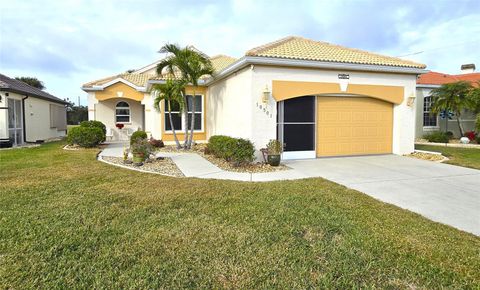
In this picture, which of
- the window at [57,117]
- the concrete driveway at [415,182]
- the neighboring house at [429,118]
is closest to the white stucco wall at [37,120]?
the window at [57,117]

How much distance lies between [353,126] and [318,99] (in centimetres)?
204

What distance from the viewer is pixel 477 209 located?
216 inches

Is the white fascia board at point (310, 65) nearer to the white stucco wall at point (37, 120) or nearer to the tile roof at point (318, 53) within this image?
the tile roof at point (318, 53)

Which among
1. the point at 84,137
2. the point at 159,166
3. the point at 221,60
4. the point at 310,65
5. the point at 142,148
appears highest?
the point at 221,60

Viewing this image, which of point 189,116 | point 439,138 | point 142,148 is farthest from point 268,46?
point 439,138

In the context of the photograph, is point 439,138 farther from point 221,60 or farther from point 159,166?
point 159,166

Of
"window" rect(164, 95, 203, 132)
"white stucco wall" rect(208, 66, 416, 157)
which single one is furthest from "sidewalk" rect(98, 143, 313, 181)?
"window" rect(164, 95, 203, 132)

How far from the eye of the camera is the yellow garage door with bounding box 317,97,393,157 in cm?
1175

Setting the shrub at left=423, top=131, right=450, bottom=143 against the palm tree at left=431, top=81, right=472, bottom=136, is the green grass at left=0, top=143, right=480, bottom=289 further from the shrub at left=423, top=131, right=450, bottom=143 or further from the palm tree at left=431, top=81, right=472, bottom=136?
the palm tree at left=431, top=81, right=472, bottom=136

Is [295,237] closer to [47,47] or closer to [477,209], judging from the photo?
[477,209]

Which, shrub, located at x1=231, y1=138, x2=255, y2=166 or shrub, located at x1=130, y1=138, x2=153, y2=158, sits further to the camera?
shrub, located at x1=130, y1=138, x2=153, y2=158

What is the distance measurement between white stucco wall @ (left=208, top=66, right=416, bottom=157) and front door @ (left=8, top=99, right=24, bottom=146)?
1192cm

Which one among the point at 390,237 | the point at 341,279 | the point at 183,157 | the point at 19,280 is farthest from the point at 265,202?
the point at 183,157

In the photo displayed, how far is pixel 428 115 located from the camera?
20.8m
